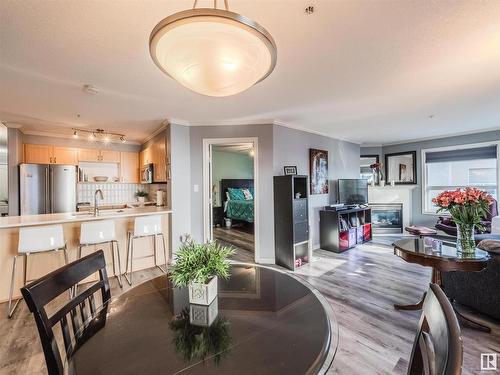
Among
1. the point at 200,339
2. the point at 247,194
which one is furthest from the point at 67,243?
the point at 247,194

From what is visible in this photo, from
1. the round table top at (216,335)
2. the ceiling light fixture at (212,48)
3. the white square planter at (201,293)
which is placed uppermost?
the ceiling light fixture at (212,48)

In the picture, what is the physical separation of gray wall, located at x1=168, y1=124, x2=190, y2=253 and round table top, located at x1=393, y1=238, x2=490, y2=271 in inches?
118

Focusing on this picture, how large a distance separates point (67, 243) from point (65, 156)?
2.59m

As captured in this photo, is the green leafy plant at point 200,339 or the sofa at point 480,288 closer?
the green leafy plant at point 200,339

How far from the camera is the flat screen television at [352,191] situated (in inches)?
196

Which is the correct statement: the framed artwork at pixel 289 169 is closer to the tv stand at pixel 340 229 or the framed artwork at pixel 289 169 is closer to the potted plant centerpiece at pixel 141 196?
the tv stand at pixel 340 229

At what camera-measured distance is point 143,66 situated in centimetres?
208

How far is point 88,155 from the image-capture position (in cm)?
500

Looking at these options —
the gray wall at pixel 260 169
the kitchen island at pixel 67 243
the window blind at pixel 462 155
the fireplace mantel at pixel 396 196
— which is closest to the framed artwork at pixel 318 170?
the gray wall at pixel 260 169

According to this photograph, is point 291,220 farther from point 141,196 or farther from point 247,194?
point 247,194

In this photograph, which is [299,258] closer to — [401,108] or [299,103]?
[299,103]

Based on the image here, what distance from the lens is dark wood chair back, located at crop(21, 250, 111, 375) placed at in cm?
89

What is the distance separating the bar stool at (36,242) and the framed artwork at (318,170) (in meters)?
3.95

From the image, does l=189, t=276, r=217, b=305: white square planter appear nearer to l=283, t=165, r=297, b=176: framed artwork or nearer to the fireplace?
l=283, t=165, r=297, b=176: framed artwork
